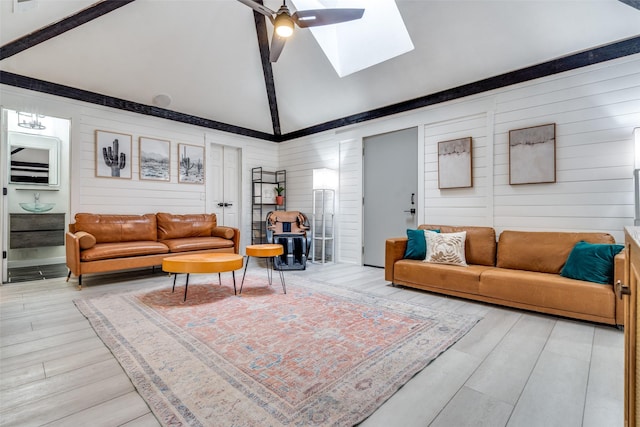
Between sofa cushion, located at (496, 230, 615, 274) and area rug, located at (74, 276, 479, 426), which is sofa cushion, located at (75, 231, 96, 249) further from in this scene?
sofa cushion, located at (496, 230, 615, 274)

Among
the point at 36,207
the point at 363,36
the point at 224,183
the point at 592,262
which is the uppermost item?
the point at 363,36

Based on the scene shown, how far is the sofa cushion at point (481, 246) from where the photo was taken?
11.5 ft

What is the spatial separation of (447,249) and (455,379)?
1967 mm

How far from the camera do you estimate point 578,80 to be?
10.6ft

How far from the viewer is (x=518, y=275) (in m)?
2.86

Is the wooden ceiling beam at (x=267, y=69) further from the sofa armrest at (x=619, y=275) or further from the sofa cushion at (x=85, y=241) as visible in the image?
the sofa armrest at (x=619, y=275)

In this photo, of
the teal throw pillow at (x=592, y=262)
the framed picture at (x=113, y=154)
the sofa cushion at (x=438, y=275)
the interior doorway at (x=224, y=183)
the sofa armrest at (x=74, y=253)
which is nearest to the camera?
the teal throw pillow at (x=592, y=262)

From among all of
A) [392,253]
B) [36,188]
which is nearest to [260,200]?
[392,253]

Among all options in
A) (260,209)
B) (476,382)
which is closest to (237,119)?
(260,209)

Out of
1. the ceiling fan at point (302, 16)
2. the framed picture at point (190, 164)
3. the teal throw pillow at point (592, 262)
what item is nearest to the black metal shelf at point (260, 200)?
the framed picture at point (190, 164)

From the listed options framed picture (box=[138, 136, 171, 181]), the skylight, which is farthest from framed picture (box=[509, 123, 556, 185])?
framed picture (box=[138, 136, 171, 181])

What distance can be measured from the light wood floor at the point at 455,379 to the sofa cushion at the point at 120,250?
0.90 meters

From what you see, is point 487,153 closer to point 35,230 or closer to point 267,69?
point 267,69

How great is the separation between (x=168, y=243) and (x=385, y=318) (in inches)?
131
